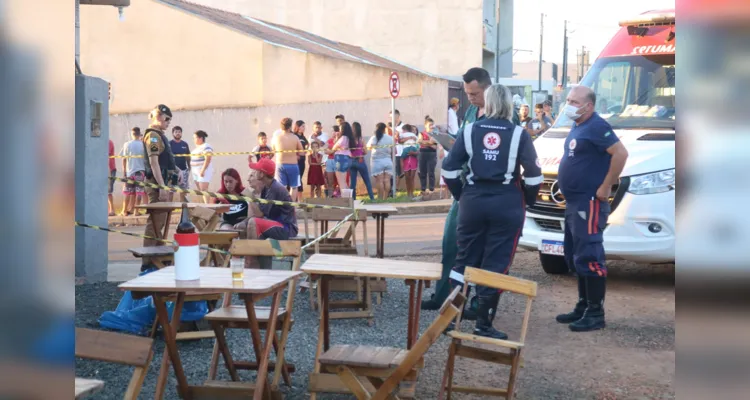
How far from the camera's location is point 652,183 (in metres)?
8.72

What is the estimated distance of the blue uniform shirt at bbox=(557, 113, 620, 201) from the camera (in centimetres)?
746

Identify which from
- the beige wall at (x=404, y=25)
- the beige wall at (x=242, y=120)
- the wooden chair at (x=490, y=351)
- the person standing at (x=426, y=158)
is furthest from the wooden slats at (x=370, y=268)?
the beige wall at (x=404, y=25)

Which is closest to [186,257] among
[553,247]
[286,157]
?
[553,247]

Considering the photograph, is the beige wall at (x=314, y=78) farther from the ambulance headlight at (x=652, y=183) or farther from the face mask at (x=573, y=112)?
the face mask at (x=573, y=112)

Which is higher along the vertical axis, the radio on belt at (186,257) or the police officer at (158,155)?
the police officer at (158,155)

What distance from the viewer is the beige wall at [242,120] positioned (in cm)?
2306

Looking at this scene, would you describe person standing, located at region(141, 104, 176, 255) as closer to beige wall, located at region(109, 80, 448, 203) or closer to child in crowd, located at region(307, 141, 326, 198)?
child in crowd, located at region(307, 141, 326, 198)

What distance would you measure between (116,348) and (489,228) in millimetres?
4014

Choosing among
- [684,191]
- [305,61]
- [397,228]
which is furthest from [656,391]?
[305,61]

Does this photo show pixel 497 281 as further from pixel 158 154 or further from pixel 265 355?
pixel 158 154

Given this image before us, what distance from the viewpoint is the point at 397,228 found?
15.9m

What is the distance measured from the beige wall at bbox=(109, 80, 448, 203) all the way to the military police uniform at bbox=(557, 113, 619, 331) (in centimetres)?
1593

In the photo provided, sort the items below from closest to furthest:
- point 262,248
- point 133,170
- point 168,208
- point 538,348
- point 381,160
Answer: point 262,248, point 538,348, point 168,208, point 133,170, point 381,160

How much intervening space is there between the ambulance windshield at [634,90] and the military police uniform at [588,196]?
7.42 feet
